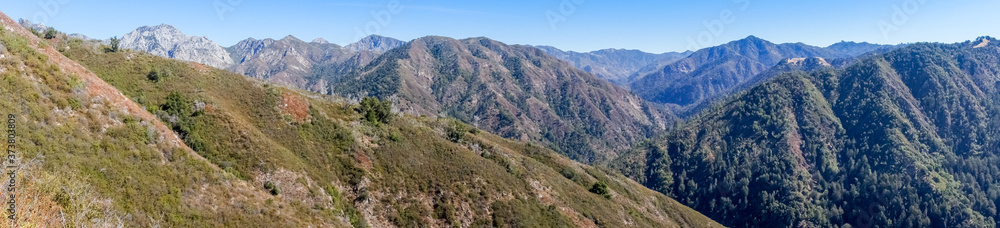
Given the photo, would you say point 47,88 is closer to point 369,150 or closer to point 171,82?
point 171,82

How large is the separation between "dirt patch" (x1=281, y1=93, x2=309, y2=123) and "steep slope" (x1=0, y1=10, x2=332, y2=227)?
1613 cm

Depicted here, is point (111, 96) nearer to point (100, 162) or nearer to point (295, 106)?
point (100, 162)

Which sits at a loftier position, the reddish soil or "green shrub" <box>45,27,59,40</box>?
"green shrub" <box>45,27,59,40</box>

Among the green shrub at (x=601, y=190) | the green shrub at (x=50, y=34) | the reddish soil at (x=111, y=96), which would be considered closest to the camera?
the reddish soil at (x=111, y=96)

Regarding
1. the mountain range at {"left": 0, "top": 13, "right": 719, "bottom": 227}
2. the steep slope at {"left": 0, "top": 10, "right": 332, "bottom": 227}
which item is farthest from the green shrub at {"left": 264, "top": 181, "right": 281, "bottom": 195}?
the steep slope at {"left": 0, "top": 10, "right": 332, "bottom": 227}

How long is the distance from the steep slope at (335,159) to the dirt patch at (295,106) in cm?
14

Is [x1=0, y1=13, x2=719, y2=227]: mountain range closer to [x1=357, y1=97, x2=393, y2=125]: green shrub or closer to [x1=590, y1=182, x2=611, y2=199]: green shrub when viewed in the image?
[x1=590, y1=182, x2=611, y2=199]: green shrub

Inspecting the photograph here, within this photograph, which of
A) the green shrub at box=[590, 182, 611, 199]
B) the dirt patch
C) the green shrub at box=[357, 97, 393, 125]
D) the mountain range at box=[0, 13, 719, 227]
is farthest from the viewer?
the green shrub at box=[590, 182, 611, 199]

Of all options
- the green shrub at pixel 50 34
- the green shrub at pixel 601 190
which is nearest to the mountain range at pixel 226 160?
the green shrub at pixel 601 190

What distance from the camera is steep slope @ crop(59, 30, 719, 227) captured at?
36.3 meters

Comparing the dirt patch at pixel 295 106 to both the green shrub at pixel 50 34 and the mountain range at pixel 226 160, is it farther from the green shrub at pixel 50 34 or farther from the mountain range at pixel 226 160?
the green shrub at pixel 50 34

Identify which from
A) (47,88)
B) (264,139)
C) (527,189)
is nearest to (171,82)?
(264,139)

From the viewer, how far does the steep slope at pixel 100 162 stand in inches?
727

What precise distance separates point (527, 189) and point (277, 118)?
31080 millimetres
